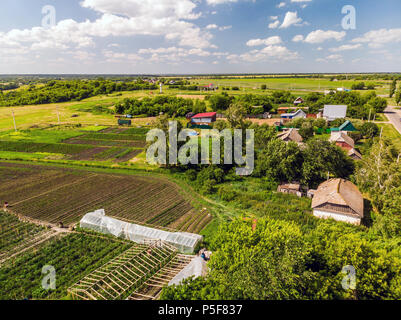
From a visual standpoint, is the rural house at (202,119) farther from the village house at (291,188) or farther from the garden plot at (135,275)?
the garden plot at (135,275)

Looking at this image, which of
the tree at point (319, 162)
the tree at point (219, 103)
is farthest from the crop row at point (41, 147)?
the tree at point (219, 103)

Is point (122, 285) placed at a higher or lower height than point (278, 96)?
lower

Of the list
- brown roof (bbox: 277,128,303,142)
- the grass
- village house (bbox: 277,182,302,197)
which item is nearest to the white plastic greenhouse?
village house (bbox: 277,182,302,197)

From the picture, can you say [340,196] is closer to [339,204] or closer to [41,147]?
[339,204]

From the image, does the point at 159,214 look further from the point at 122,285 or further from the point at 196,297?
the point at 196,297
